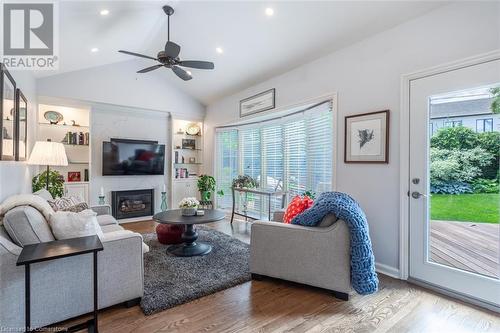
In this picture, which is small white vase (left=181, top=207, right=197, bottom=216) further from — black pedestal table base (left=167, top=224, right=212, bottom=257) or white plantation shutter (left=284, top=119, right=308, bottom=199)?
white plantation shutter (left=284, top=119, right=308, bottom=199)

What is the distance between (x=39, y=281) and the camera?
175 centimetres

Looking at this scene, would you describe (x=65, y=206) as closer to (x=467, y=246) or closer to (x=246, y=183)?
(x=246, y=183)

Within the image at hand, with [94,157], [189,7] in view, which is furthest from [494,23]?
[94,157]

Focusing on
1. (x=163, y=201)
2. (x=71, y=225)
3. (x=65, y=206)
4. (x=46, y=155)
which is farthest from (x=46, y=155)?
(x=163, y=201)

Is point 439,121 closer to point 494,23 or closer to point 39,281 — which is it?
point 494,23

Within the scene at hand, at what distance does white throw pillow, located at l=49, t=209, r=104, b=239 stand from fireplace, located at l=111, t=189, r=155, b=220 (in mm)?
3424

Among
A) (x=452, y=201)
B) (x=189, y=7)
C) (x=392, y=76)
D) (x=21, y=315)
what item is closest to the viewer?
(x=21, y=315)

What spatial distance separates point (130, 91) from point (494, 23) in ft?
18.2

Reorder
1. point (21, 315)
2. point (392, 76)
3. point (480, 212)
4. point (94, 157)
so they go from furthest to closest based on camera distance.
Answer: point (94, 157)
point (392, 76)
point (480, 212)
point (21, 315)

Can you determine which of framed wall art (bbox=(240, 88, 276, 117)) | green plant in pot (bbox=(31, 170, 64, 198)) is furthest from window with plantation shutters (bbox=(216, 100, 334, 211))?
green plant in pot (bbox=(31, 170, 64, 198))

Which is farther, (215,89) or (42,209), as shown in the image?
(215,89)

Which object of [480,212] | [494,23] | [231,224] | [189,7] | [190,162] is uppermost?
[189,7]

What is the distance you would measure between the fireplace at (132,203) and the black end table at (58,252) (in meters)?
3.62

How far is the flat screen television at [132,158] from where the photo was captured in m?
5.02
